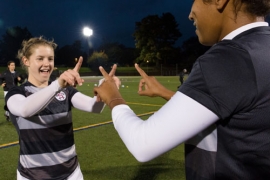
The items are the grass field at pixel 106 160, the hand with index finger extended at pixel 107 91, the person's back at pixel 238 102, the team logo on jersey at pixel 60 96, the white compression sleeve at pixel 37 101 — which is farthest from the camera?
the grass field at pixel 106 160

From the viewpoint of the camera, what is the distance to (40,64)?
279 centimetres

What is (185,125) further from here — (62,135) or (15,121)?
(15,121)

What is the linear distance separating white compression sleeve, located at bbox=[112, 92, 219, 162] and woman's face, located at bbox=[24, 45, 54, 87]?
5.89 ft

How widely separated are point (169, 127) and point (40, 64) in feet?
6.63

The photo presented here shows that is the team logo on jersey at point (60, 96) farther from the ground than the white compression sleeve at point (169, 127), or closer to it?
closer to it

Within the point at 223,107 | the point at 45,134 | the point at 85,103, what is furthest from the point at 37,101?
the point at 223,107

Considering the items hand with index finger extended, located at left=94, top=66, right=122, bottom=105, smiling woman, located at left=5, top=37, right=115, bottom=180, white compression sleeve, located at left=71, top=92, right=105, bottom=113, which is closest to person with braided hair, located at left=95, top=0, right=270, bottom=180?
hand with index finger extended, located at left=94, top=66, right=122, bottom=105

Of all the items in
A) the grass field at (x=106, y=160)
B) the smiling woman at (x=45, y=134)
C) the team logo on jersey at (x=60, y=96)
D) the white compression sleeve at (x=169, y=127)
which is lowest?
the grass field at (x=106, y=160)

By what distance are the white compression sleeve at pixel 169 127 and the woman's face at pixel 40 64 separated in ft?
5.89

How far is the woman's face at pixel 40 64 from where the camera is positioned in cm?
274

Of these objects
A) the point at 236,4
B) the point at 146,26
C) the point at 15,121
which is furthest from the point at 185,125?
the point at 146,26

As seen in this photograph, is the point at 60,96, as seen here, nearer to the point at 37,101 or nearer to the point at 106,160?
the point at 37,101

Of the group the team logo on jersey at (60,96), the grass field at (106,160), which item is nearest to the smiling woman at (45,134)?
the team logo on jersey at (60,96)

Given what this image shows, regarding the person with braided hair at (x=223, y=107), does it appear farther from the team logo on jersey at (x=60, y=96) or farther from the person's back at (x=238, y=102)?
the team logo on jersey at (x=60, y=96)
